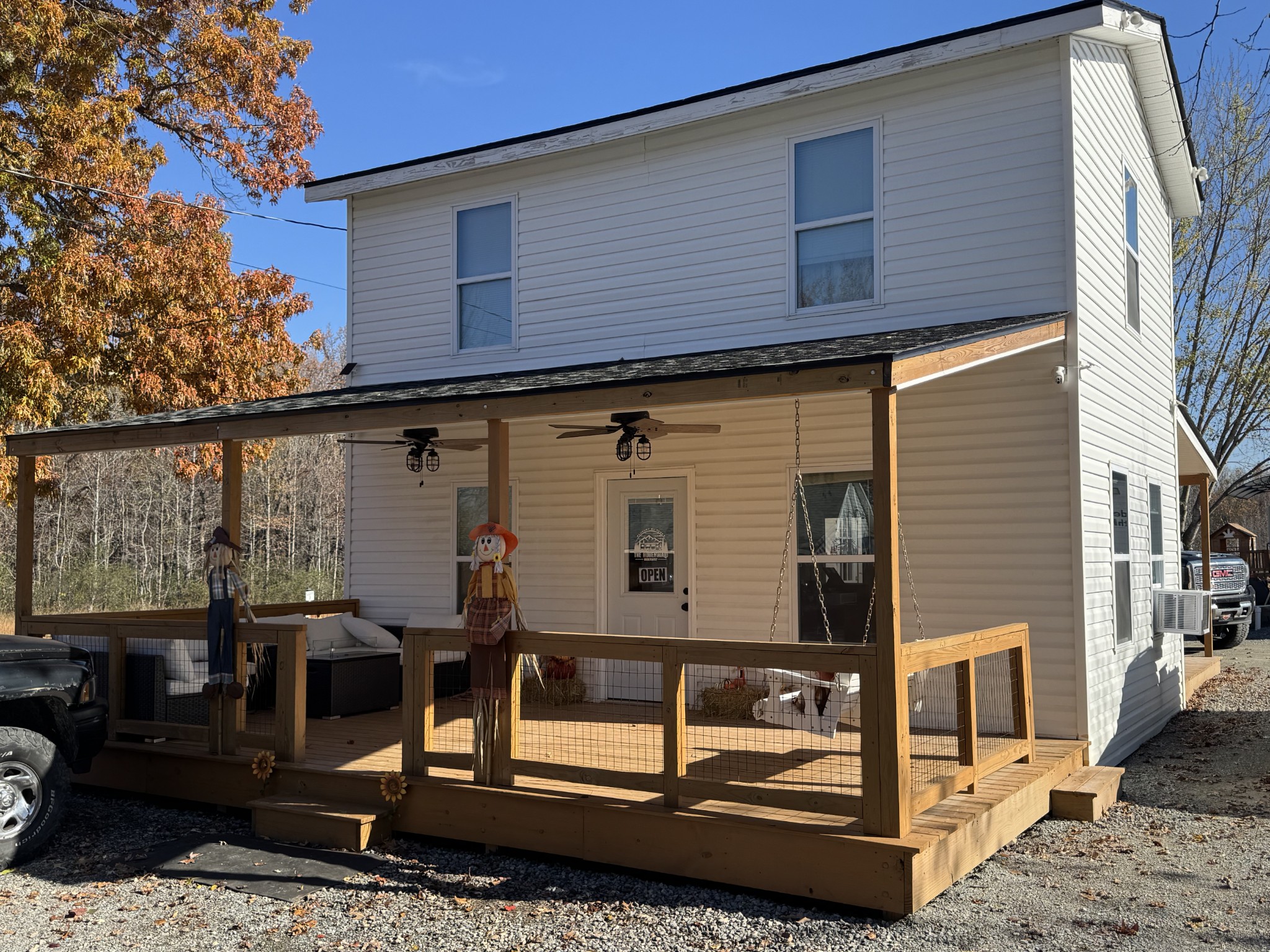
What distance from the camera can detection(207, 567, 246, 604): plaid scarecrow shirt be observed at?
780cm

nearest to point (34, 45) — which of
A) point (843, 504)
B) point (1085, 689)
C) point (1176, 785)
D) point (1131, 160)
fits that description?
point (843, 504)

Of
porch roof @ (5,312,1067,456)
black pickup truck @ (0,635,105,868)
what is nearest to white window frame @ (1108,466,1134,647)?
porch roof @ (5,312,1067,456)

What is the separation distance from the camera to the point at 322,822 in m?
6.84

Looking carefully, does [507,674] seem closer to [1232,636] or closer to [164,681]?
[164,681]

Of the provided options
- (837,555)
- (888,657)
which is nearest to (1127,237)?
(837,555)

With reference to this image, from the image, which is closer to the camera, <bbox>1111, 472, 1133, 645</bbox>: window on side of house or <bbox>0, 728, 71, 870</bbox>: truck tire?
<bbox>0, 728, 71, 870</bbox>: truck tire

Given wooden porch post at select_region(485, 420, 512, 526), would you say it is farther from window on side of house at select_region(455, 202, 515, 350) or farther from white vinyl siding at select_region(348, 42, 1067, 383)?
window on side of house at select_region(455, 202, 515, 350)

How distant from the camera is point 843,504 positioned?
29.9 ft

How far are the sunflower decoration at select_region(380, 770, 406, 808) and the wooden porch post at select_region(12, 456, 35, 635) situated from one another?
3946 mm

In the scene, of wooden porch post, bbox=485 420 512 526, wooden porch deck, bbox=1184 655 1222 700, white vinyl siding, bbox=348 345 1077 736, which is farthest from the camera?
Answer: wooden porch deck, bbox=1184 655 1222 700

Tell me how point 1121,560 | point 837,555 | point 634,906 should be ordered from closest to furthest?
point 634,906 → point 837,555 → point 1121,560

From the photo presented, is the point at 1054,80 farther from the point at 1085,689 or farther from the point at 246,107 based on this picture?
the point at 246,107

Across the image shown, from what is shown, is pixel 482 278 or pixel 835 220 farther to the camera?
pixel 482 278

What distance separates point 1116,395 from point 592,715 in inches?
213
